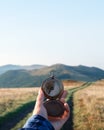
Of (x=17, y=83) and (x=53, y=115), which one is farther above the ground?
(x=53, y=115)

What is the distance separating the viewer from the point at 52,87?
3074mm

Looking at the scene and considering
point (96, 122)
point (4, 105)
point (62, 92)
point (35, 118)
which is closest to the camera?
point (35, 118)

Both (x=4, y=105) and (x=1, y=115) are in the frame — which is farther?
(x=4, y=105)

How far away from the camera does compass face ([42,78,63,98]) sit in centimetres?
301

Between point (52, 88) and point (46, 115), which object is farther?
point (52, 88)

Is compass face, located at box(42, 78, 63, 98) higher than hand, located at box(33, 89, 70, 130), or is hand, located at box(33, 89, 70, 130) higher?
compass face, located at box(42, 78, 63, 98)

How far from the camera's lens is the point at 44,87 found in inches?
122

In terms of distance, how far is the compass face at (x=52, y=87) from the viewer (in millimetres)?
3010

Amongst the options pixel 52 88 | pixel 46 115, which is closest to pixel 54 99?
pixel 52 88

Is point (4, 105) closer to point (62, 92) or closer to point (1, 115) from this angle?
point (1, 115)

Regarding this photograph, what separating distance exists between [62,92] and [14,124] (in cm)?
2044

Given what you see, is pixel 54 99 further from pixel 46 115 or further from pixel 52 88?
pixel 46 115

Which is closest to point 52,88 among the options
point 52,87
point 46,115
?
point 52,87

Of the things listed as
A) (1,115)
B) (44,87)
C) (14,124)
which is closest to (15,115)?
(1,115)
